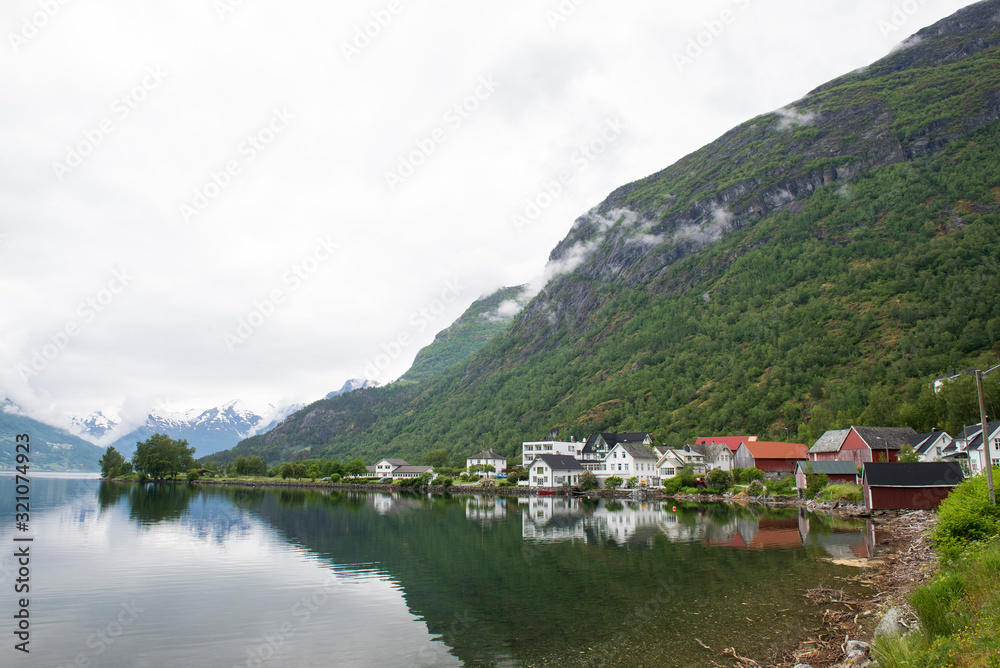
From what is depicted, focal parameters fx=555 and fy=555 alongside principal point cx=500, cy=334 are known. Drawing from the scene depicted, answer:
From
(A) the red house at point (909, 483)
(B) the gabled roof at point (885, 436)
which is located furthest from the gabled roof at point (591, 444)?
(A) the red house at point (909, 483)

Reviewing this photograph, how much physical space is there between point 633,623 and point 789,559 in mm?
16883

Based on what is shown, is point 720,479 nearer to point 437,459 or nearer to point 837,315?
point 837,315

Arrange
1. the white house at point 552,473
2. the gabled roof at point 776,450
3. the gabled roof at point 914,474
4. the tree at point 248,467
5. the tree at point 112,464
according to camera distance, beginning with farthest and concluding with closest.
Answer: the tree at point 112,464, the tree at point 248,467, the white house at point 552,473, the gabled roof at point 776,450, the gabled roof at point 914,474

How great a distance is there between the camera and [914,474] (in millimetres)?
53812

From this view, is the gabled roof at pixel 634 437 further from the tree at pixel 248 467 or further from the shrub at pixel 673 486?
the tree at pixel 248 467

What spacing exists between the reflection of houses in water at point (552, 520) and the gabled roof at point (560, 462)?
22447mm

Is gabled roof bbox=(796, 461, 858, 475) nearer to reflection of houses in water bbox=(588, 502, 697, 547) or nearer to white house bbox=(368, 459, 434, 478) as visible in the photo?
reflection of houses in water bbox=(588, 502, 697, 547)

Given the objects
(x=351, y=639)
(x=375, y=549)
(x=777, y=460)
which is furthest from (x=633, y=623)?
(x=777, y=460)

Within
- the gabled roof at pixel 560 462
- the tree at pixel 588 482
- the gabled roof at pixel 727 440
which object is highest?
the gabled roof at pixel 727 440

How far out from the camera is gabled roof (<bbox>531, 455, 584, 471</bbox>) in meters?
111

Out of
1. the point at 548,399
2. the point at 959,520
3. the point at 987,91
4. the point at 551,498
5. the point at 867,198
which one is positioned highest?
the point at 987,91

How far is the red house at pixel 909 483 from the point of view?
53.0 metres

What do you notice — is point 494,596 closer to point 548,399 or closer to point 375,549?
point 375,549

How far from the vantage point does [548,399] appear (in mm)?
191125
